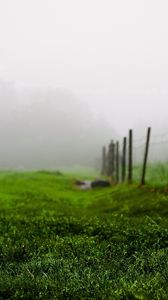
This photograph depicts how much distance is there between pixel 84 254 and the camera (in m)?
16.7

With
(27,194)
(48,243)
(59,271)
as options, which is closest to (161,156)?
(27,194)

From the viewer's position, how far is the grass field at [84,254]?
1249 cm

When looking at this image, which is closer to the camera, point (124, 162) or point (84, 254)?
point (84, 254)

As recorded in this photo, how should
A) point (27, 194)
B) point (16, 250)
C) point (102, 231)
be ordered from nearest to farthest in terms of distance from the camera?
point (16, 250), point (102, 231), point (27, 194)

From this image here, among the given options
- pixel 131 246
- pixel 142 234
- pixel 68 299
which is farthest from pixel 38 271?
pixel 142 234

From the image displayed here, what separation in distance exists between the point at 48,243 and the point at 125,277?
5924mm

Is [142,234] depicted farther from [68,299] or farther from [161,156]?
[161,156]

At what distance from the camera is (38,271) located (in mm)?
14406

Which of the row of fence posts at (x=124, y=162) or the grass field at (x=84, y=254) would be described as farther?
the row of fence posts at (x=124, y=162)

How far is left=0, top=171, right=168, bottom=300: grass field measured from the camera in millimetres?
12492

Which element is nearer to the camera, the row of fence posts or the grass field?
the grass field

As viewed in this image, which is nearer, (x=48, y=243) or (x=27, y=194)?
(x=48, y=243)

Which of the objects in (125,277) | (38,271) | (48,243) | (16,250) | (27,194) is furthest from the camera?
(27,194)

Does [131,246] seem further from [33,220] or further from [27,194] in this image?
[27,194]
